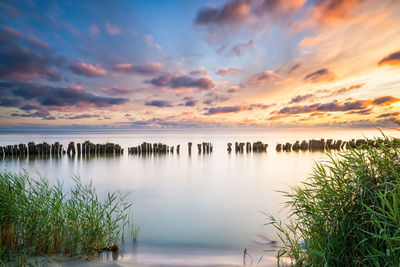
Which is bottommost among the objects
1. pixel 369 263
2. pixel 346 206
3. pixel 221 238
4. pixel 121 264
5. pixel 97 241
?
pixel 221 238

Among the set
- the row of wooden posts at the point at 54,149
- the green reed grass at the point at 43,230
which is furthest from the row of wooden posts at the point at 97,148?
the green reed grass at the point at 43,230

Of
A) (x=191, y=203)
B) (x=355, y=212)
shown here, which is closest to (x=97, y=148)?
(x=191, y=203)

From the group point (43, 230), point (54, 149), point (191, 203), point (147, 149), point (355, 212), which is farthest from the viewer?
point (147, 149)

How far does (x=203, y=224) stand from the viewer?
684 cm

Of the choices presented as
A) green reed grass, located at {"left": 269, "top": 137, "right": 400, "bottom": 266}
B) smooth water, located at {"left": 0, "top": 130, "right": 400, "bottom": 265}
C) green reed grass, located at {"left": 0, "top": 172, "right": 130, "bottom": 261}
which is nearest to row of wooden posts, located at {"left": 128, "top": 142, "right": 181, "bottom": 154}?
smooth water, located at {"left": 0, "top": 130, "right": 400, "bottom": 265}

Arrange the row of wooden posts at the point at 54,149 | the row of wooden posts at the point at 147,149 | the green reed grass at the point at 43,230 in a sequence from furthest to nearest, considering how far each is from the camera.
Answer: the row of wooden posts at the point at 147,149, the row of wooden posts at the point at 54,149, the green reed grass at the point at 43,230

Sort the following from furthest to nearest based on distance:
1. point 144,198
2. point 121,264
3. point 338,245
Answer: point 144,198, point 121,264, point 338,245

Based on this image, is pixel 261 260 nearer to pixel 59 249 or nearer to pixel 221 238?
pixel 221 238

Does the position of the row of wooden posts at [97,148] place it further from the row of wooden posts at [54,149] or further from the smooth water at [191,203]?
the smooth water at [191,203]

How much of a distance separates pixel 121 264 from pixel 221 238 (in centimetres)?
279

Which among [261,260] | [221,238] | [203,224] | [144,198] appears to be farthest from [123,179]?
[261,260]

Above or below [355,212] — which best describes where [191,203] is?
below

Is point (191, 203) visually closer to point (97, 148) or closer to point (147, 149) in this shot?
point (147, 149)

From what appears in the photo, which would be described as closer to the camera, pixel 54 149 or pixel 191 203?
pixel 191 203
